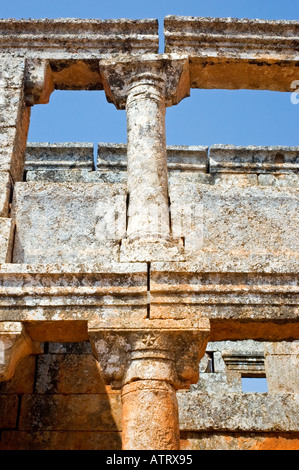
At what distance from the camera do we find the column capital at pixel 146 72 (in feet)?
19.9

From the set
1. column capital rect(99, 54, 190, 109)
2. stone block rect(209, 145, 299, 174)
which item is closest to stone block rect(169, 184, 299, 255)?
column capital rect(99, 54, 190, 109)

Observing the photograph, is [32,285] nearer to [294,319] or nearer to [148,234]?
[148,234]

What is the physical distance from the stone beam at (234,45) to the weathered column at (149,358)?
9.82ft

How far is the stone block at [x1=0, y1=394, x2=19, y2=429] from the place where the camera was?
21.7 ft

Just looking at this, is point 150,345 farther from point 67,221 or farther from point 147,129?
point 147,129

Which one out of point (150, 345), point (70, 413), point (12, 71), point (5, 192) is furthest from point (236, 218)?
point (70, 413)

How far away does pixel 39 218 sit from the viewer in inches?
215

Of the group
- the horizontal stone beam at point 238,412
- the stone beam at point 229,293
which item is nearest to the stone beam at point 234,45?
the stone beam at point 229,293

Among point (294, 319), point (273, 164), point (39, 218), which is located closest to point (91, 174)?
point (273, 164)

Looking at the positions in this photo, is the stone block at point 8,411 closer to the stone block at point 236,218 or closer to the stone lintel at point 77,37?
the stone block at point 236,218

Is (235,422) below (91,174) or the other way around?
below

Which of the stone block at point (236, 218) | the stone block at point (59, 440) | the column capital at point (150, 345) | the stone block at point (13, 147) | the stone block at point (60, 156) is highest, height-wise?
the stone block at point (60, 156)
